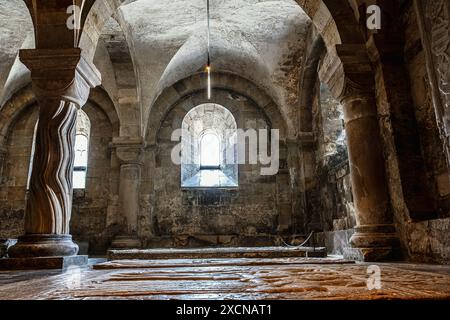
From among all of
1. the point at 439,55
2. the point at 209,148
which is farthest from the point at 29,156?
the point at 439,55

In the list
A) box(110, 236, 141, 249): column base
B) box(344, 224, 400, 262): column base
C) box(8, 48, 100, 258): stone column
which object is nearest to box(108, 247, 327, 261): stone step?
box(344, 224, 400, 262): column base

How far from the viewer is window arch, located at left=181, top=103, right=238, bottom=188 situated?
916cm

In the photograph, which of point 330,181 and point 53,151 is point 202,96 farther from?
point 53,151

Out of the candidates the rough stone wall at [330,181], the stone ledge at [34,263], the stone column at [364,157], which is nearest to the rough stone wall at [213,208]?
the rough stone wall at [330,181]

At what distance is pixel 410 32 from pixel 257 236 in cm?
585

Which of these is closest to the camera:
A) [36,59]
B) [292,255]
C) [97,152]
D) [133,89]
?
[36,59]

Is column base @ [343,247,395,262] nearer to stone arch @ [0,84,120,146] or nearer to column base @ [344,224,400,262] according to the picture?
column base @ [344,224,400,262]

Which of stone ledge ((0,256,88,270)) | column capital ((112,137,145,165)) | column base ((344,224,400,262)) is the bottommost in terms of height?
stone ledge ((0,256,88,270))

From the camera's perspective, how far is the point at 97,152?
9.08 metres

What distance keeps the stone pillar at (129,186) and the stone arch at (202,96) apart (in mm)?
1016

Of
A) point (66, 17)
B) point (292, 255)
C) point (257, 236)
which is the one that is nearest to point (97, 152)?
point (257, 236)

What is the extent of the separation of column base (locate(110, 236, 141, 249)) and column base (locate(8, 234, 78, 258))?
4024 mm
